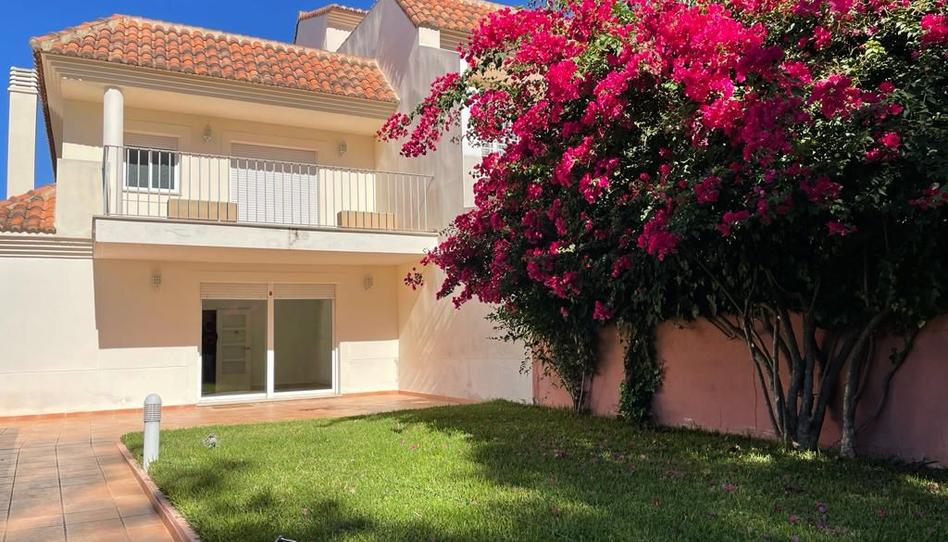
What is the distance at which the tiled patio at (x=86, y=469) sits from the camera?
201 inches

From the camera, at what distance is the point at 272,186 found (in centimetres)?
1379

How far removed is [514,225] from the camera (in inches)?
290

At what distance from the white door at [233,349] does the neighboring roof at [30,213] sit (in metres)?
3.37

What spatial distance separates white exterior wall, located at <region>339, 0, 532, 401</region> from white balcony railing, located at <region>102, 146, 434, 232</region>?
0.61 metres

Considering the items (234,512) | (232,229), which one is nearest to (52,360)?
(232,229)

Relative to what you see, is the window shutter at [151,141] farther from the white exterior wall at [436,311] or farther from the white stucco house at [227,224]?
the white exterior wall at [436,311]

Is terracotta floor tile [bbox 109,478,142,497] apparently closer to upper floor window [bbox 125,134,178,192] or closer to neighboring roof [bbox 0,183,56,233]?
neighboring roof [bbox 0,183,56,233]

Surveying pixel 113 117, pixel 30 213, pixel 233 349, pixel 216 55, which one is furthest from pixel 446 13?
pixel 30 213

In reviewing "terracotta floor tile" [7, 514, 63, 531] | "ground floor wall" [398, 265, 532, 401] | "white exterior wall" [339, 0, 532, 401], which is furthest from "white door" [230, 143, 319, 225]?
"terracotta floor tile" [7, 514, 63, 531]

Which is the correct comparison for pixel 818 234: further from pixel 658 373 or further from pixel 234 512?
pixel 234 512

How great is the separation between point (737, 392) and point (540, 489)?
11.1ft

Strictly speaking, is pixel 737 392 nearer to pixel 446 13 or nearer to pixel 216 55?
pixel 446 13

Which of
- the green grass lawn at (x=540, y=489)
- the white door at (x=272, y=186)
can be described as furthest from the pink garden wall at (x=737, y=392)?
the white door at (x=272, y=186)

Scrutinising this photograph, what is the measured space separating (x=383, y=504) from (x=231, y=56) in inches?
448
